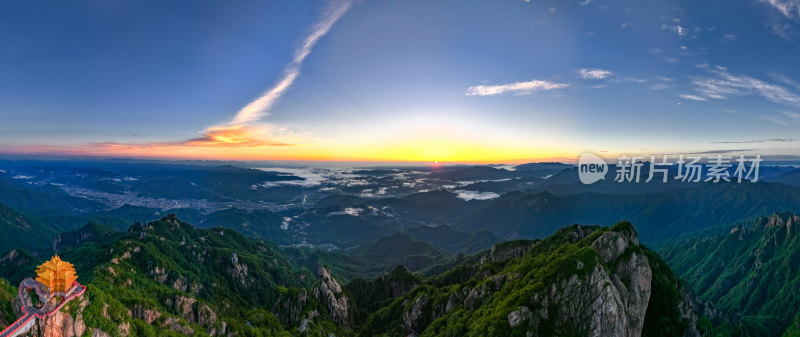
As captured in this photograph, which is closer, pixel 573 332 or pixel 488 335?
pixel 573 332

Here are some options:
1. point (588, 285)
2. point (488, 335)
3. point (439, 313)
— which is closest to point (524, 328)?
point (488, 335)

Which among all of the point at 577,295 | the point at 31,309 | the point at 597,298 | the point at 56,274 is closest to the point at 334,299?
the point at 31,309

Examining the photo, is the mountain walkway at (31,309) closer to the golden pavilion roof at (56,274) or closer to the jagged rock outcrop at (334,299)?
the golden pavilion roof at (56,274)

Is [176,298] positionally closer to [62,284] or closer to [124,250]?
[124,250]

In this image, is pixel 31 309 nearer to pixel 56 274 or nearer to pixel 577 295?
pixel 56 274

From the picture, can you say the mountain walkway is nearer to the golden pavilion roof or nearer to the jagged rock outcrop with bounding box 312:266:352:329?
the golden pavilion roof

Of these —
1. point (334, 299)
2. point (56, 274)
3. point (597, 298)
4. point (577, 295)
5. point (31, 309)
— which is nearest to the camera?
point (56, 274)

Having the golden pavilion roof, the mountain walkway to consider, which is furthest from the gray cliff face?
the mountain walkway
